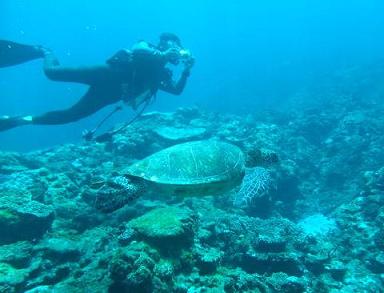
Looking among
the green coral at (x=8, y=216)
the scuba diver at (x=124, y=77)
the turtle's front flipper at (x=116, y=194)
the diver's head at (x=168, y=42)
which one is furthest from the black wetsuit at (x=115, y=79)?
the turtle's front flipper at (x=116, y=194)

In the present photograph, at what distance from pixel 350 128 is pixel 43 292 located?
529 inches

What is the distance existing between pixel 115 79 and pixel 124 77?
305mm

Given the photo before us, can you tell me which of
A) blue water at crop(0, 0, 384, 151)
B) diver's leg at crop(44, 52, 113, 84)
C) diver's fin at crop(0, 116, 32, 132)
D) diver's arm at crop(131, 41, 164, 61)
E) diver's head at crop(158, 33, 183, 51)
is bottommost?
diver's fin at crop(0, 116, 32, 132)

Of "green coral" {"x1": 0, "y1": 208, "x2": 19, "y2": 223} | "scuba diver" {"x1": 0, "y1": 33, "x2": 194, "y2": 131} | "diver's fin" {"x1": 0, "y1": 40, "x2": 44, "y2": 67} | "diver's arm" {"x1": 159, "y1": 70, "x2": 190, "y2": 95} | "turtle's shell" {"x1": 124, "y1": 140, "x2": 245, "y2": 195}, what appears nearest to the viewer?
"turtle's shell" {"x1": 124, "y1": 140, "x2": 245, "y2": 195}

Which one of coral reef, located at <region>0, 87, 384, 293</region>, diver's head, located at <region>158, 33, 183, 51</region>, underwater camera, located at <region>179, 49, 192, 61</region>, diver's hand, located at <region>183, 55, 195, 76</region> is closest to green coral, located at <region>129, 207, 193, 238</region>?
coral reef, located at <region>0, 87, 384, 293</region>

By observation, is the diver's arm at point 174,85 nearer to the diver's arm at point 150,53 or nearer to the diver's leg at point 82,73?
the diver's arm at point 150,53

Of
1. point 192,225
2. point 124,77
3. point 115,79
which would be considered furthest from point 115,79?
point 192,225

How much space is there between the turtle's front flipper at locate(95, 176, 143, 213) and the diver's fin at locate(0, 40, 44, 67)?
871cm

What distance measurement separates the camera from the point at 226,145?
573 cm

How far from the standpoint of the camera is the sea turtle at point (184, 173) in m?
4.81

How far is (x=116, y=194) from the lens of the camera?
14.8ft

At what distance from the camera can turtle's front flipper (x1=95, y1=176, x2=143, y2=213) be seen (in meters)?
4.35

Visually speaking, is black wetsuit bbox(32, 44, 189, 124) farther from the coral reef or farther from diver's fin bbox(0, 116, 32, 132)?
the coral reef

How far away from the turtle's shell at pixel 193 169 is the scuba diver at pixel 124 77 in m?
3.79
